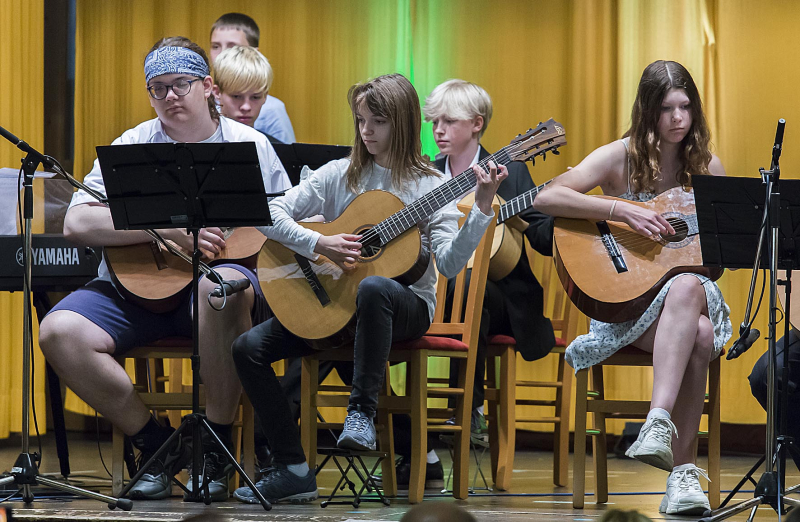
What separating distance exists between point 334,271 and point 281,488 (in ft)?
2.25

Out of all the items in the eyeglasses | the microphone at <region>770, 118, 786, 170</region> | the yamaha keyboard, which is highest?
the eyeglasses

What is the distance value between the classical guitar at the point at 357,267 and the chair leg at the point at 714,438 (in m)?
0.97

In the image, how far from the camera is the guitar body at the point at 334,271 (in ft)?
10.5

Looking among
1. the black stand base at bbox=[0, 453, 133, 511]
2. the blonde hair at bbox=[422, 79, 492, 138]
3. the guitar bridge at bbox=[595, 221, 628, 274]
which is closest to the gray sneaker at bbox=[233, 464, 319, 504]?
the black stand base at bbox=[0, 453, 133, 511]

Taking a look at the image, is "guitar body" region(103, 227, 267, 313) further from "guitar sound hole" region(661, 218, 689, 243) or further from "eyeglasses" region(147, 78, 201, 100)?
"guitar sound hole" region(661, 218, 689, 243)

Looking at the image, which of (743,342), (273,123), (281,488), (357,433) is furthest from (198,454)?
(273,123)

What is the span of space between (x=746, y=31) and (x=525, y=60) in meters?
1.12

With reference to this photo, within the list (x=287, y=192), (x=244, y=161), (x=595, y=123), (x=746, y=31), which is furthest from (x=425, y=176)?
(x=746, y=31)

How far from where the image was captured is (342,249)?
3178mm

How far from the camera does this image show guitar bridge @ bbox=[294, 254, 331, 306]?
3.21m

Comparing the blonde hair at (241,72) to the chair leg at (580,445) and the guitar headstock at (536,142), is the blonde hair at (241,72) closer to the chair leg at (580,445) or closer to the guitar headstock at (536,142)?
the guitar headstock at (536,142)

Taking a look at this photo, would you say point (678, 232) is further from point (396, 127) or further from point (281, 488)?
point (281, 488)

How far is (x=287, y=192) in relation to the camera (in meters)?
3.46

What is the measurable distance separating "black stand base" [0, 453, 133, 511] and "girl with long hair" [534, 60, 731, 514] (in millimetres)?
1448
